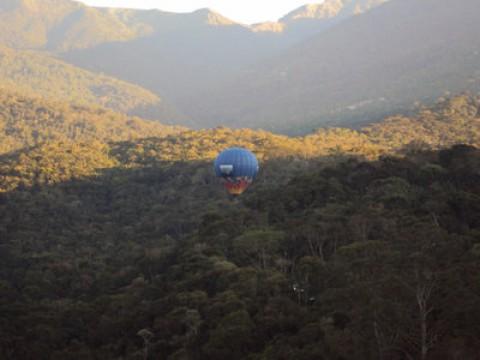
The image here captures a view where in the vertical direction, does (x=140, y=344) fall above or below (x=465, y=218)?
below

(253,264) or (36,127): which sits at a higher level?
(253,264)

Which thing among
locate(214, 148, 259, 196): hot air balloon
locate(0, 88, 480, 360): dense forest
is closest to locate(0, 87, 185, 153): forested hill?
locate(0, 88, 480, 360): dense forest

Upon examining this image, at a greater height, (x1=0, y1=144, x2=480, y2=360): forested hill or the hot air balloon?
the hot air balloon

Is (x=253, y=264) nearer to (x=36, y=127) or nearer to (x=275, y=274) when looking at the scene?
(x=275, y=274)

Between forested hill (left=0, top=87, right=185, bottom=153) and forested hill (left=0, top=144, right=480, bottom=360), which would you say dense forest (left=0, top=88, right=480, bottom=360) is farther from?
forested hill (left=0, top=87, right=185, bottom=153)

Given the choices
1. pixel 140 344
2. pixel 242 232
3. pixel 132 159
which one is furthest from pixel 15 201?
pixel 140 344

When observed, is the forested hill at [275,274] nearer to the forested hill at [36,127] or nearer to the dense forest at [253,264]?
the dense forest at [253,264]

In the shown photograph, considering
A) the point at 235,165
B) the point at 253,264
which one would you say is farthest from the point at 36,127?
the point at 253,264

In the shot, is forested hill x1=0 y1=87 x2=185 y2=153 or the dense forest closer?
the dense forest

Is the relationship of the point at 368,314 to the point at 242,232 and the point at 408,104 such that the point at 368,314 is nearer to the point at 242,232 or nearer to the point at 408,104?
the point at 242,232
